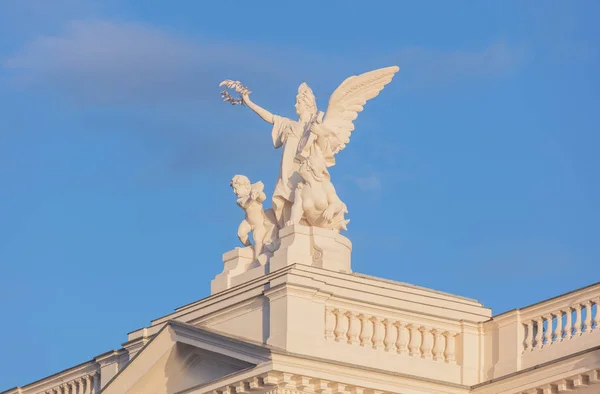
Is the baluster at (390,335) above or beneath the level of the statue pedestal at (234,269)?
beneath

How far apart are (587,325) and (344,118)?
23.6 ft

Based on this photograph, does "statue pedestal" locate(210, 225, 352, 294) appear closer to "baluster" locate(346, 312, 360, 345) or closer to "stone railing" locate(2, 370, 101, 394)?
"baluster" locate(346, 312, 360, 345)

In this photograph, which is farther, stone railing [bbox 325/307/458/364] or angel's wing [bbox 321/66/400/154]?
angel's wing [bbox 321/66/400/154]

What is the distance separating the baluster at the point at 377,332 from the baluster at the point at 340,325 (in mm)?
605

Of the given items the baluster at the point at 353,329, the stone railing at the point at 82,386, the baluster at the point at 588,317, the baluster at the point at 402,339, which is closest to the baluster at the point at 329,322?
the baluster at the point at 353,329

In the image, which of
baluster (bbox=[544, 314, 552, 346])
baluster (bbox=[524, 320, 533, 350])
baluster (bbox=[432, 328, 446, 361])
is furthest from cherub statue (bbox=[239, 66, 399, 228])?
baluster (bbox=[544, 314, 552, 346])

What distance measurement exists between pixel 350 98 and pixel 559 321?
678cm

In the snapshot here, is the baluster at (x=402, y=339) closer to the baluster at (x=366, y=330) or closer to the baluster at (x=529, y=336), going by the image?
the baluster at (x=366, y=330)

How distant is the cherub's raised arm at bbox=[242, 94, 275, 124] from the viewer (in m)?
44.0

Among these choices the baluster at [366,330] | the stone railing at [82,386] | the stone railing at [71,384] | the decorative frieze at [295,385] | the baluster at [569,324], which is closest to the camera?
the decorative frieze at [295,385]

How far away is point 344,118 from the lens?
143ft

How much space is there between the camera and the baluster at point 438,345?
135 ft

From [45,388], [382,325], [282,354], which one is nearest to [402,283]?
[382,325]

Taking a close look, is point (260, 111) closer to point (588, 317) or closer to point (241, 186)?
point (241, 186)
